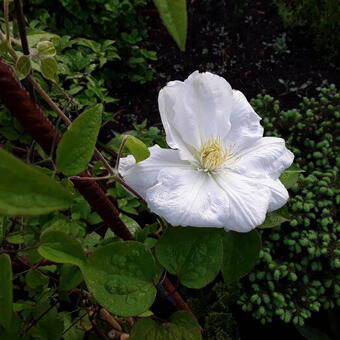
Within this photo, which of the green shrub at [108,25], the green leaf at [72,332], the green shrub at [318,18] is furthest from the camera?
the green shrub at [318,18]

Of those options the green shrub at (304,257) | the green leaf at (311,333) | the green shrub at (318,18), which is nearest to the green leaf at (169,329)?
the green shrub at (304,257)

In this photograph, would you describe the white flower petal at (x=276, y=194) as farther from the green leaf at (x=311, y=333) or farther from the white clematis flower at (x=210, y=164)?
the green leaf at (x=311, y=333)

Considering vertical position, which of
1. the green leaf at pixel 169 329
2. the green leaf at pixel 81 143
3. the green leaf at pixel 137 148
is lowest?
the green leaf at pixel 169 329

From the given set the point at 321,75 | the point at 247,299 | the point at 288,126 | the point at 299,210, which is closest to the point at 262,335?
the point at 247,299

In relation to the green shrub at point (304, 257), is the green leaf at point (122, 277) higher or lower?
higher

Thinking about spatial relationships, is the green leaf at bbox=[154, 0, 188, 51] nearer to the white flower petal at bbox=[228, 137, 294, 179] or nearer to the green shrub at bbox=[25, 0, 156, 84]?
the white flower petal at bbox=[228, 137, 294, 179]

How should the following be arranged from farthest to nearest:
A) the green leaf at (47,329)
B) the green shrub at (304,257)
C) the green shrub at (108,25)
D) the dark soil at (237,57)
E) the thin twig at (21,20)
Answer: the dark soil at (237,57), the green shrub at (108,25), the green shrub at (304,257), the green leaf at (47,329), the thin twig at (21,20)

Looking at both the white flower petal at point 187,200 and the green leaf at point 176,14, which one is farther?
the white flower petal at point 187,200
